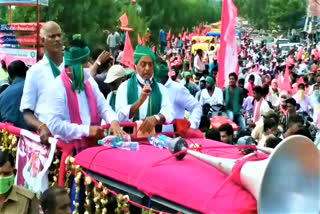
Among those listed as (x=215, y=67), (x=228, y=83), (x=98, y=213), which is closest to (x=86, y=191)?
(x=98, y=213)

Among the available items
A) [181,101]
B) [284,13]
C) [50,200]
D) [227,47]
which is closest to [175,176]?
[50,200]

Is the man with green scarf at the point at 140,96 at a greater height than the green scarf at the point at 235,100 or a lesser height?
greater

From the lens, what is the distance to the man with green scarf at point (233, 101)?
12.0 meters

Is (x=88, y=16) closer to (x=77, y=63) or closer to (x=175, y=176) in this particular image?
(x=77, y=63)

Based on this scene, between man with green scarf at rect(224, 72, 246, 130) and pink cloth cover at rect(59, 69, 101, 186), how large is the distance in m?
6.50

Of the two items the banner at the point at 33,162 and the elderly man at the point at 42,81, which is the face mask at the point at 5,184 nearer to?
the banner at the point at 33,162

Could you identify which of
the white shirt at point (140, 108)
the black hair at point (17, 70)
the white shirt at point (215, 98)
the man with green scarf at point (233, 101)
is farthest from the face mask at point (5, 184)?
the white shirt at point (215, 98)

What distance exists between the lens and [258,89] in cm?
1236

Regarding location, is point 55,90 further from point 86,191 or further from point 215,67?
point 215,67

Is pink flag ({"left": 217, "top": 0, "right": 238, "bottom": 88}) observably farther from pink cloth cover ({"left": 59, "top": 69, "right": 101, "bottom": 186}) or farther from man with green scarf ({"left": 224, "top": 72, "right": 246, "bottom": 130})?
pink cloth cover ({"left": 59, "top": 69, "right": 101, "bottom": 186})

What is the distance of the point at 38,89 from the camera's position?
19.8ft

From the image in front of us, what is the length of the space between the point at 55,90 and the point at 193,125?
6.79 ft

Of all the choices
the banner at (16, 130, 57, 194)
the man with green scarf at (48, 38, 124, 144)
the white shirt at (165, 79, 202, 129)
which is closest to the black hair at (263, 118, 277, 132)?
the white shirt at (165, 79, 202, 129)

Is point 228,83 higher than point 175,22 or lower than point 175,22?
higher
